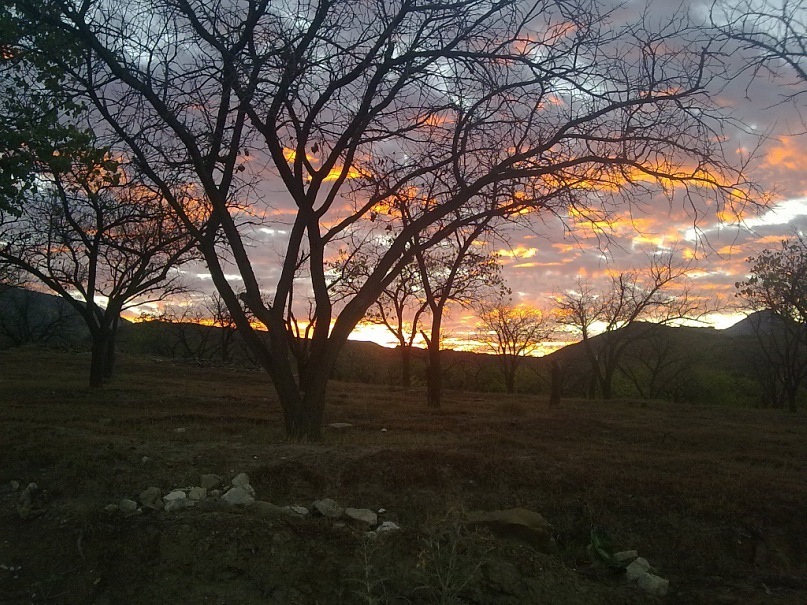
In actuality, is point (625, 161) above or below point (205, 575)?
above

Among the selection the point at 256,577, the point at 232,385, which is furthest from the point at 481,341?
the point at 256,577

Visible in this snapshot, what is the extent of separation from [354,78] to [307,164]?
72.2 inches

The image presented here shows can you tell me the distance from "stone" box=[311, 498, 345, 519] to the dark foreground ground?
42 centimetres

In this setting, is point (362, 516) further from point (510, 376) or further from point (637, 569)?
point (510, 376)

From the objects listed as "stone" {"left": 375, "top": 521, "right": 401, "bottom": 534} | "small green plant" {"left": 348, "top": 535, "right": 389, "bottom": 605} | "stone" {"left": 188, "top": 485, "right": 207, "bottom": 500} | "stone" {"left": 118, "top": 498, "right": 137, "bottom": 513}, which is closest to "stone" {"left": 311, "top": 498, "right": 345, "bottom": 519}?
"stone" {"left": 375, "top": 521, "right": 401, "bottom": 534}

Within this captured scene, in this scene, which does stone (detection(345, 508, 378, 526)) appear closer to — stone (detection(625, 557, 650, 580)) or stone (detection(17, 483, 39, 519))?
stone (detection(625, 557, 650, 580))

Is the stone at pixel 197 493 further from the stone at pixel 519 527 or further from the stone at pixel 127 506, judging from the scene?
the stone at pixel 519 527

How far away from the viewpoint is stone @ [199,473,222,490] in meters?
6.21

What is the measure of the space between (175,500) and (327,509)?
128 cm

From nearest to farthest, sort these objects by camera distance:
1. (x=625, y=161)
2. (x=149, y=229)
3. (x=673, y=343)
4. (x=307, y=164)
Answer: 1. (x=625, y=161)
2. (x=307, y=164)
3. (x=149, y=229)
4. (x=673, y=343)

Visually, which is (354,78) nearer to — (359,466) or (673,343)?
(359,466)

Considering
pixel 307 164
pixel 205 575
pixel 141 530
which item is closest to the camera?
pixel 205 575

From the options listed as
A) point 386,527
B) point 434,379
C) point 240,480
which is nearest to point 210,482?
point 240,480

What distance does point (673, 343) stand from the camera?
4494cm
